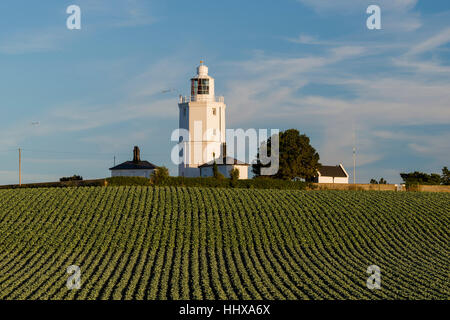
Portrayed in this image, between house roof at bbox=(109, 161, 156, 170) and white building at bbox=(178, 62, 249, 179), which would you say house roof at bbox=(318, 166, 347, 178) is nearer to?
white building at bbox=(178, 62, 249, 179)

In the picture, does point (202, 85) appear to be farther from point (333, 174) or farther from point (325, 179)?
point (333, 174)

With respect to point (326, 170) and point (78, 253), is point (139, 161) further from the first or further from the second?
point (78, 253)

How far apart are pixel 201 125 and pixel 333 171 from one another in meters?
30.8

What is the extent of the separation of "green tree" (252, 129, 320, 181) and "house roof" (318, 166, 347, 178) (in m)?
14.9

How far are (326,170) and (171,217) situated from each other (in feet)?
186

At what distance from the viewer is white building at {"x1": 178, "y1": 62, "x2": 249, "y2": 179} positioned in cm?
6362

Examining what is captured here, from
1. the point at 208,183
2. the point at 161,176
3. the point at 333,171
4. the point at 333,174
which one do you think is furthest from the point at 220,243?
the point at 333,171

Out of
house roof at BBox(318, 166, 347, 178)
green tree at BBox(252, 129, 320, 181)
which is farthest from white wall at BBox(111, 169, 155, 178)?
house roof at BBox(318, 166, 347, 178)

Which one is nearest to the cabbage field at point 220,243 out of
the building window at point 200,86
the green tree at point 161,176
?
the green tree at point 161,176

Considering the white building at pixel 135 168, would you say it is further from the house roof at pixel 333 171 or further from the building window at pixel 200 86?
the house roof at pixel 333 171

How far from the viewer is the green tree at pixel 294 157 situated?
69000mm

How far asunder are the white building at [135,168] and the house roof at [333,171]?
29.4 m

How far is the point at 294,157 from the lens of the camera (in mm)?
69938

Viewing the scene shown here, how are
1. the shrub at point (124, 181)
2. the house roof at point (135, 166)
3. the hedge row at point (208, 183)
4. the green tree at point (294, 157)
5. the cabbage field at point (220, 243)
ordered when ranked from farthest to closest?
the green tree at point (294, 157), the house roof at point (135, 166), the hedge row at point (208, 183), the shrub at point (124, 181), the cabbage field at point (220, 243)
